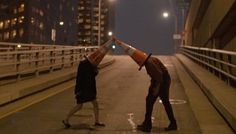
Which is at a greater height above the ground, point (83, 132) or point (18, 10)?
point (18, 10)

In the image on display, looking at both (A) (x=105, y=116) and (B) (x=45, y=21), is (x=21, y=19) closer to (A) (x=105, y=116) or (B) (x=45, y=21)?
(B) (x=45, y=21)

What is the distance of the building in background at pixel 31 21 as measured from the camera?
146 metres

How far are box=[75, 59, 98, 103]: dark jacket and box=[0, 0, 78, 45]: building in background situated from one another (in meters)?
125

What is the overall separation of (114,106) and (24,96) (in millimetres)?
3474

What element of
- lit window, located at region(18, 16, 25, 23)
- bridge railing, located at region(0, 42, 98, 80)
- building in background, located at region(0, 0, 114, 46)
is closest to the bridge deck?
bridge railing, located at region(0, 42, 98, 80)

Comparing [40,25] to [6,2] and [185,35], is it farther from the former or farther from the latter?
[185,35]

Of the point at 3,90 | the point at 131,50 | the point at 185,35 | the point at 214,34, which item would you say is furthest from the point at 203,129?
the point at 185,35

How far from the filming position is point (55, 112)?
13781 millimetres

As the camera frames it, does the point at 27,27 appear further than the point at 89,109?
Yes

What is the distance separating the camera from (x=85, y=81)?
11.2 m

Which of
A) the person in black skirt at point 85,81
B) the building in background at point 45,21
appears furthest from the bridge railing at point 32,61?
the building in background at point 45,21

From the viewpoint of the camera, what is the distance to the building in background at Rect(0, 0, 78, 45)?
146 metres

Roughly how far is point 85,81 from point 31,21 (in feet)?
457

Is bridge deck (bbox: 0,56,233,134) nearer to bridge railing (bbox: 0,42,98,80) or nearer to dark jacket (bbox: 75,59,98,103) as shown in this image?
dark jacket (bbox: 75,59,98,103)
